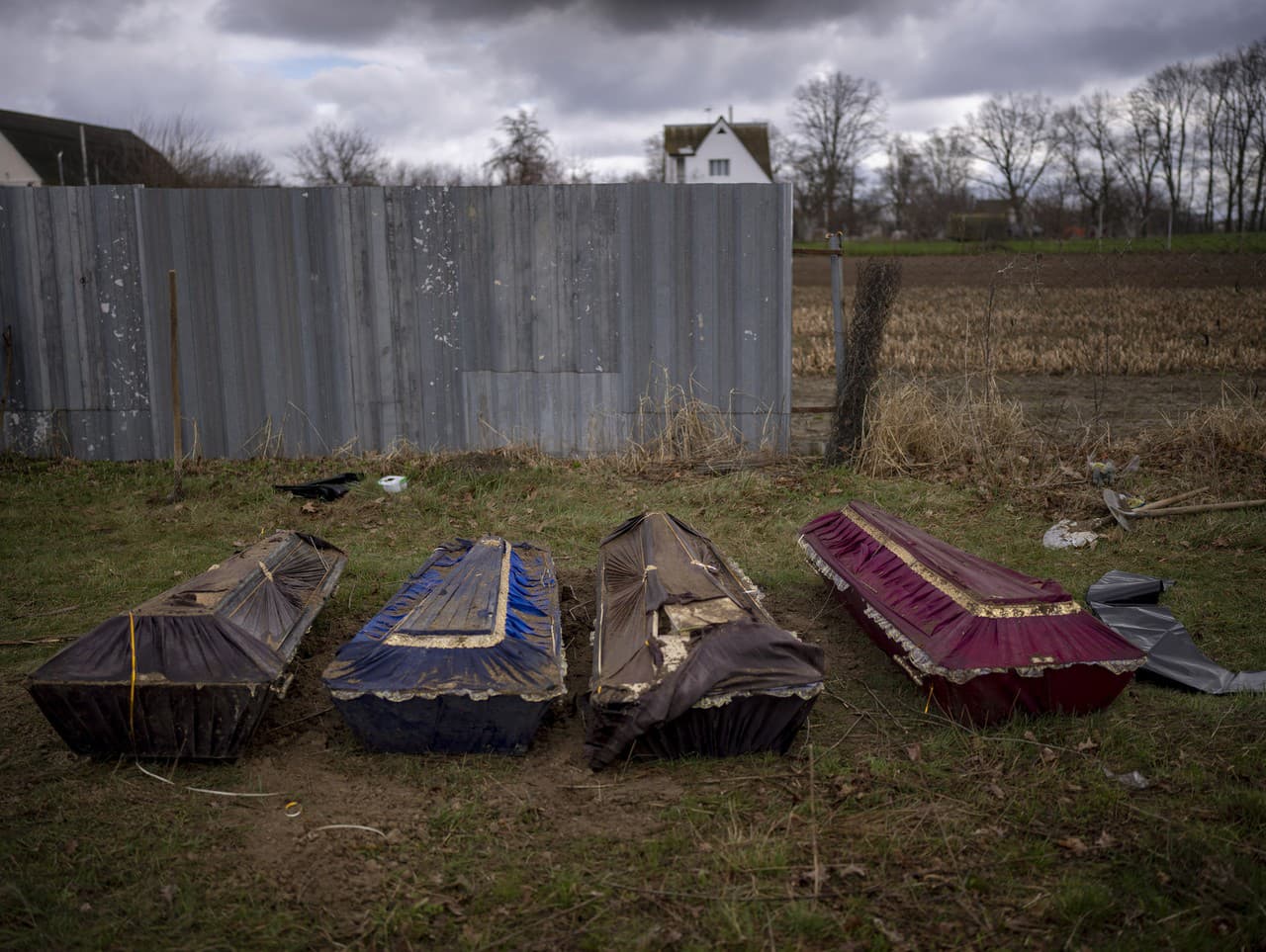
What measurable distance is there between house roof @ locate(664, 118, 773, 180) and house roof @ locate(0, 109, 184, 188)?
3114cm

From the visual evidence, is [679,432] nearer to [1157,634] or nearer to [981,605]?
[1157,634]

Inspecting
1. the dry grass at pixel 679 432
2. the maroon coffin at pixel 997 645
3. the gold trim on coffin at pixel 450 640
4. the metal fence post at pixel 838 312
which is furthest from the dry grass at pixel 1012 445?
the gold trim on coffin at pixel 450 640

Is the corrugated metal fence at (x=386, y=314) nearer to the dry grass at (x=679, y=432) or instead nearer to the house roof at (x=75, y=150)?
the dry grass at (x=679, y=432)

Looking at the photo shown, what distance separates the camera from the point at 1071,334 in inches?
718

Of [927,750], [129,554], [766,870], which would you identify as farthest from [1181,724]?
[129,554]

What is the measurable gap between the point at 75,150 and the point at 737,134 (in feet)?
118

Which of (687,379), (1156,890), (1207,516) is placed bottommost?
(1156,890)

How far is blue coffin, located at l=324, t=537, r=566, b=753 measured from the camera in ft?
14.4

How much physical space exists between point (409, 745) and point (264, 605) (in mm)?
1275

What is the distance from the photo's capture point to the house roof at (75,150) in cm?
3108

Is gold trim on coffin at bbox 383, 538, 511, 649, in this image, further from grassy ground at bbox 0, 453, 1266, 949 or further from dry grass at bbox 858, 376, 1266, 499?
dry grass at bbox 858, 376, 1266, 499

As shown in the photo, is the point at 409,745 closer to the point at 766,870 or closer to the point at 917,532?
the point at 766,870

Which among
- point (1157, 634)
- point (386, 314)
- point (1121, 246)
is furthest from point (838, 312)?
point (1121, 246)

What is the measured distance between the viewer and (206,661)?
14.5ft
